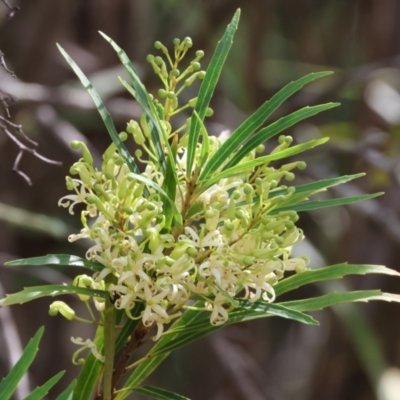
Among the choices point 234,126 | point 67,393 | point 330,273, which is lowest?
point 67,393

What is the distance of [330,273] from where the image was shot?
0.50m

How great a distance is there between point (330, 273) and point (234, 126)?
1.60 metres

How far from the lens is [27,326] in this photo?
221 centimetres

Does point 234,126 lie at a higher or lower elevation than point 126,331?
higher

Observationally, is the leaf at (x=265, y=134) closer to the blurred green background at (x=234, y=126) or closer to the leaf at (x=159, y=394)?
the leaf at (x=159, y=394)

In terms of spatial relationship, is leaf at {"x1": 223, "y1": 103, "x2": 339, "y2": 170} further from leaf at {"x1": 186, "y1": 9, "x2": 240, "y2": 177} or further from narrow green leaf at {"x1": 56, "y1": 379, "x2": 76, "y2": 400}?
narrow green leaf at {"x1": 56, "y1": 379, "x2": 76, "y2": 400}

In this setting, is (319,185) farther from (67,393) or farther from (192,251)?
(67,393)

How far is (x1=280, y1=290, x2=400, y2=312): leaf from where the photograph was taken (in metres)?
0.48

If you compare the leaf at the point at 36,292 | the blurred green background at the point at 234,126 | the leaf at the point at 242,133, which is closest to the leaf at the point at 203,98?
the leaf at the point at 242,133

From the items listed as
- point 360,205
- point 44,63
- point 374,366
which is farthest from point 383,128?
point 44,63

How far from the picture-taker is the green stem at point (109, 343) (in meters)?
0.46

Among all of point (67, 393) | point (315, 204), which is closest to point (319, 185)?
point (315, 204)

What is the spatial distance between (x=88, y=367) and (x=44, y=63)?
1600 millimetres

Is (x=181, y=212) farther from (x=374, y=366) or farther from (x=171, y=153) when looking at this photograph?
(x=374, y=366)
